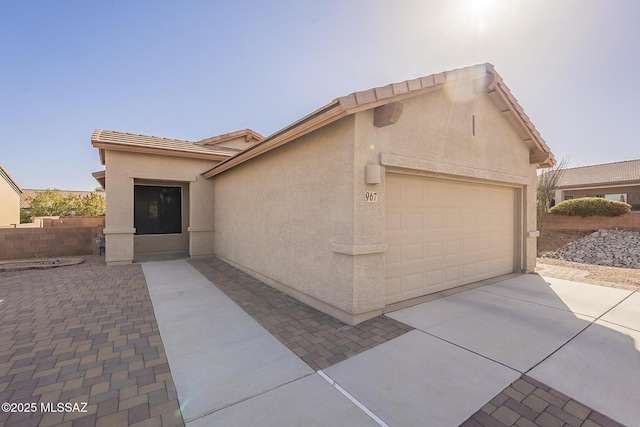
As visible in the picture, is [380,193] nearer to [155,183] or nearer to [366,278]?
[366,278]

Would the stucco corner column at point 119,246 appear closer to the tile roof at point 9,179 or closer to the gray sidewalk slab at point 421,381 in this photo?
the gray sidewalk slab at point 421,381

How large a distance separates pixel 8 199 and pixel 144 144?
24.4 metres

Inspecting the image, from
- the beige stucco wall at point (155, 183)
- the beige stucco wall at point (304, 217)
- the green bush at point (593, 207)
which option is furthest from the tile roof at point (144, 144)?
the green bush at point (593, 207)

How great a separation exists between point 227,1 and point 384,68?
4.73 metres

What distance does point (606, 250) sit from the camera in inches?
501

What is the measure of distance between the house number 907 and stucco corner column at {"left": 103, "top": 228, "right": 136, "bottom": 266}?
29.4 feet

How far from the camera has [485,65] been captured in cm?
601

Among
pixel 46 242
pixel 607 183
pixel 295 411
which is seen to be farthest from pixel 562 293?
pixel 607 183

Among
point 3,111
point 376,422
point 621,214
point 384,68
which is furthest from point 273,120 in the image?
point 621,214

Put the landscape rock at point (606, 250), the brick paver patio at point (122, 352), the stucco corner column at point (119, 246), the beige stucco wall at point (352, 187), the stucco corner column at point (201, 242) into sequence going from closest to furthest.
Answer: the brick paver patio at point (122, 352) < the beige stucco wall at point (352, 187) < the stucco corner column at point (119, 246) < the stucco corner column at point (201, 242) < the landscape rock at point (606, 250)

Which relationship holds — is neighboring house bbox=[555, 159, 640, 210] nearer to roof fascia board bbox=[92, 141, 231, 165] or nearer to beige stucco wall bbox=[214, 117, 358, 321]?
beige stucco wall bbox=[214, 117, 358, 321]

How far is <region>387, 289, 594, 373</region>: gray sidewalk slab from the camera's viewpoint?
11.8 feet

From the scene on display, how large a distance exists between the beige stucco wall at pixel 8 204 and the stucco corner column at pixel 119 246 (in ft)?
69.9

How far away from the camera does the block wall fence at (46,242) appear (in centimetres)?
1057
